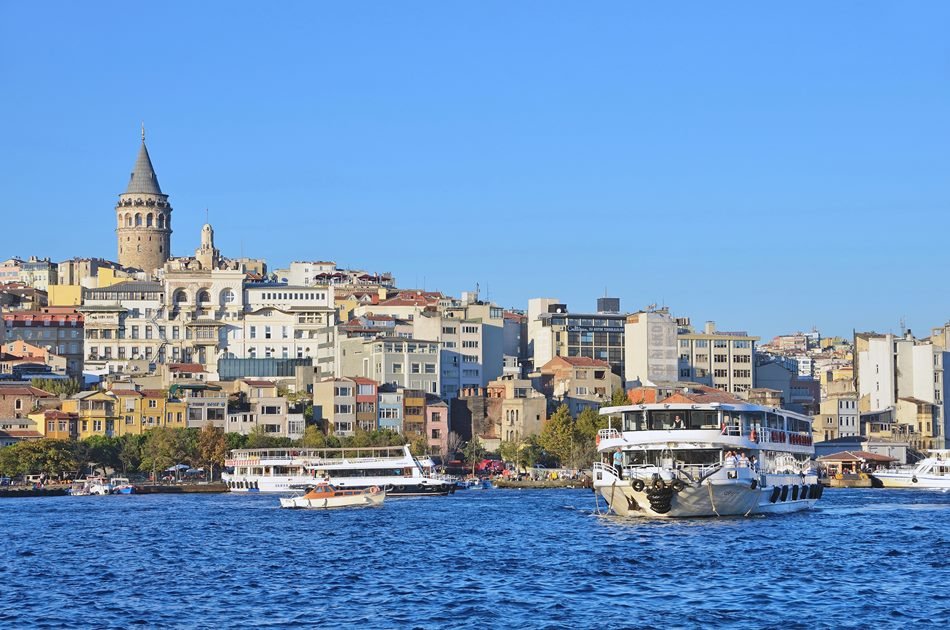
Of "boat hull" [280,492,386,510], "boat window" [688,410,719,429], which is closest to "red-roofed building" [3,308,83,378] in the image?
"boat hull" [280,492,386,510]

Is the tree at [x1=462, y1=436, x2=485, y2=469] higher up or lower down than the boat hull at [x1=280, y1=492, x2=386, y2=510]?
higher up

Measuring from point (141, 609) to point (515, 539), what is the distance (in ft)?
72.8

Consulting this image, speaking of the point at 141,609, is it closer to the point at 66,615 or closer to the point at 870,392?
the point at 66,615

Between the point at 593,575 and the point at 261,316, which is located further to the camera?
the point at 261,316

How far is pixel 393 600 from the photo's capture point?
143 feet

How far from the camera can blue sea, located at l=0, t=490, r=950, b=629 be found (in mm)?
40625

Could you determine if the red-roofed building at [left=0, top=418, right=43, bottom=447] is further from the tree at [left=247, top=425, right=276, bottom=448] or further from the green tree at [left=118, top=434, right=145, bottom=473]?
the tree at [left=247, top=425, right=276, bottom=448]

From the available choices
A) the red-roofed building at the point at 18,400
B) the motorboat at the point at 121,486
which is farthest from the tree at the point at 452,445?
the red-roofed building at the point at 18,400

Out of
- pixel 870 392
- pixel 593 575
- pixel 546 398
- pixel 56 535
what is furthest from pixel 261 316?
pixel 593 575

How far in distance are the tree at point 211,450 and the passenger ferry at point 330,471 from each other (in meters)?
4.60

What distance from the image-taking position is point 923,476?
121 m

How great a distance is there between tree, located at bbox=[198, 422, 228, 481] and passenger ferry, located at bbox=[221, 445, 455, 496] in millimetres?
4603

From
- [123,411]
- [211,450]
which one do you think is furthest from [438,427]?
[123,411]

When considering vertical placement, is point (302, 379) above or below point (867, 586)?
above
